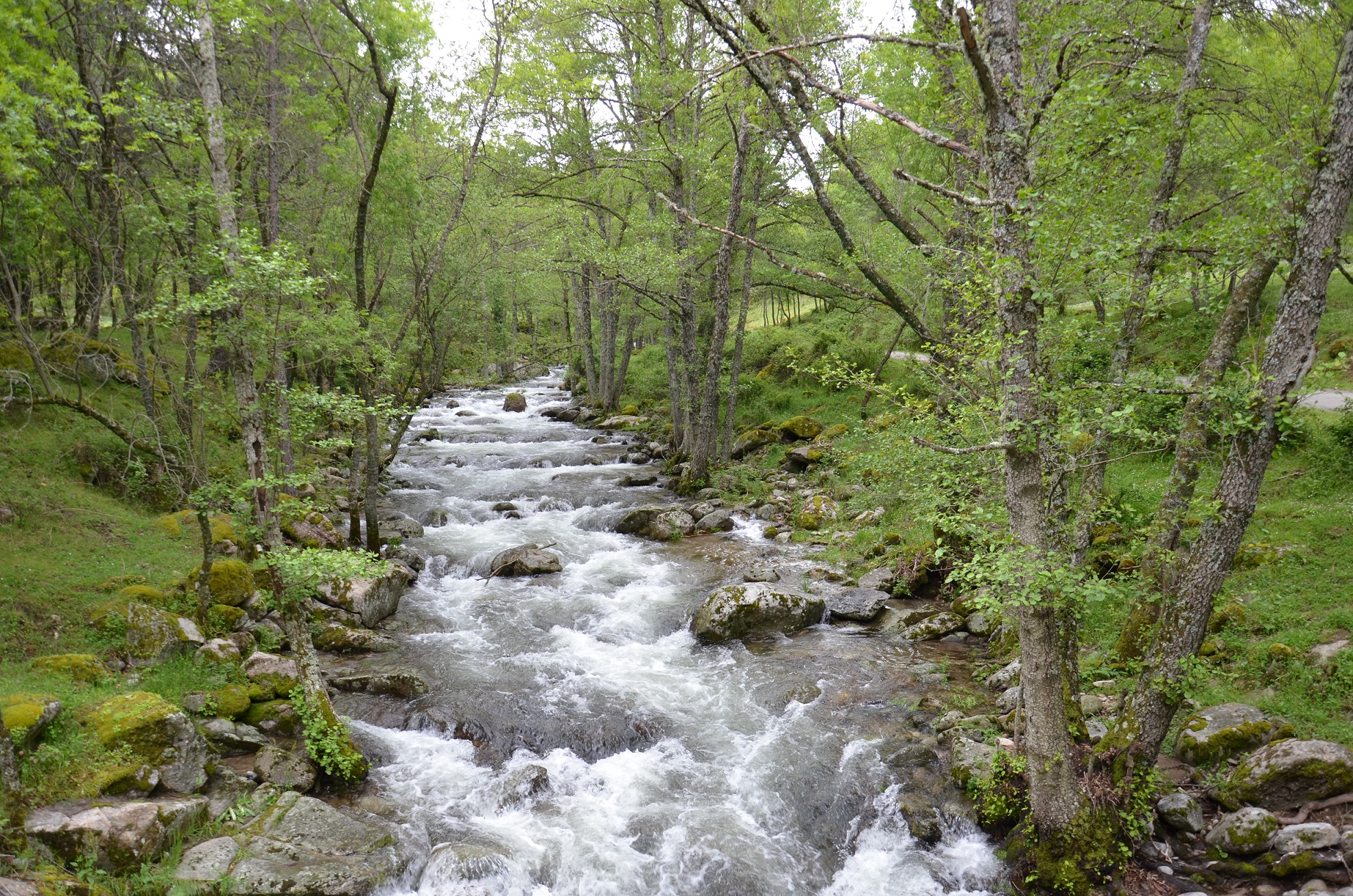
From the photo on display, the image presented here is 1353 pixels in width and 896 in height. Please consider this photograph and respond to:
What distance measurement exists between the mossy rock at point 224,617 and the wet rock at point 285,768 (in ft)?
8.53

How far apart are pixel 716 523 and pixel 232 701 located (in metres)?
10.7

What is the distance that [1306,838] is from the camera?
5453 mm

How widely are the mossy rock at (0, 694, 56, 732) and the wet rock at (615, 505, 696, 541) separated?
37.2 feet

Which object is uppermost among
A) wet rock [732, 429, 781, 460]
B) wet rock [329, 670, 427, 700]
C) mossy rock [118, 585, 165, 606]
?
wet rock [732, 429, 781, 460]

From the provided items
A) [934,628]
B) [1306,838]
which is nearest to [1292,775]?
[1306,838]

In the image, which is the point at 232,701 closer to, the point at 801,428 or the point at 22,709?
the point at 22,709

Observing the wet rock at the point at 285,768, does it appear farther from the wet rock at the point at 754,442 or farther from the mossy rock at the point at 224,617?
the wet rock at the point at 754,442

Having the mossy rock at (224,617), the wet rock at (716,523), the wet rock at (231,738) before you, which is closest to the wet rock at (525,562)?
the wet rock at (716,523)

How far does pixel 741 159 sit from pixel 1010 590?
13512 millimetres

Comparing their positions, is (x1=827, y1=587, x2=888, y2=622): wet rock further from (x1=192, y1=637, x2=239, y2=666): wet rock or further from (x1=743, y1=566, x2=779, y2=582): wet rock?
(x1=192, y1=637, x2=239, y2=666): wet rock

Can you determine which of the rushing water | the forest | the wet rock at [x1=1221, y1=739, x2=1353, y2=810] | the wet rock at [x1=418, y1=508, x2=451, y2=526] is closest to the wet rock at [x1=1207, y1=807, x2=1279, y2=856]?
the forest

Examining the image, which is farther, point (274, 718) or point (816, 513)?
point (816, 513)

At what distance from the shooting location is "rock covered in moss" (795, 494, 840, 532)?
16.0 m

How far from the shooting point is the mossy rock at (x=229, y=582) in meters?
9.77
